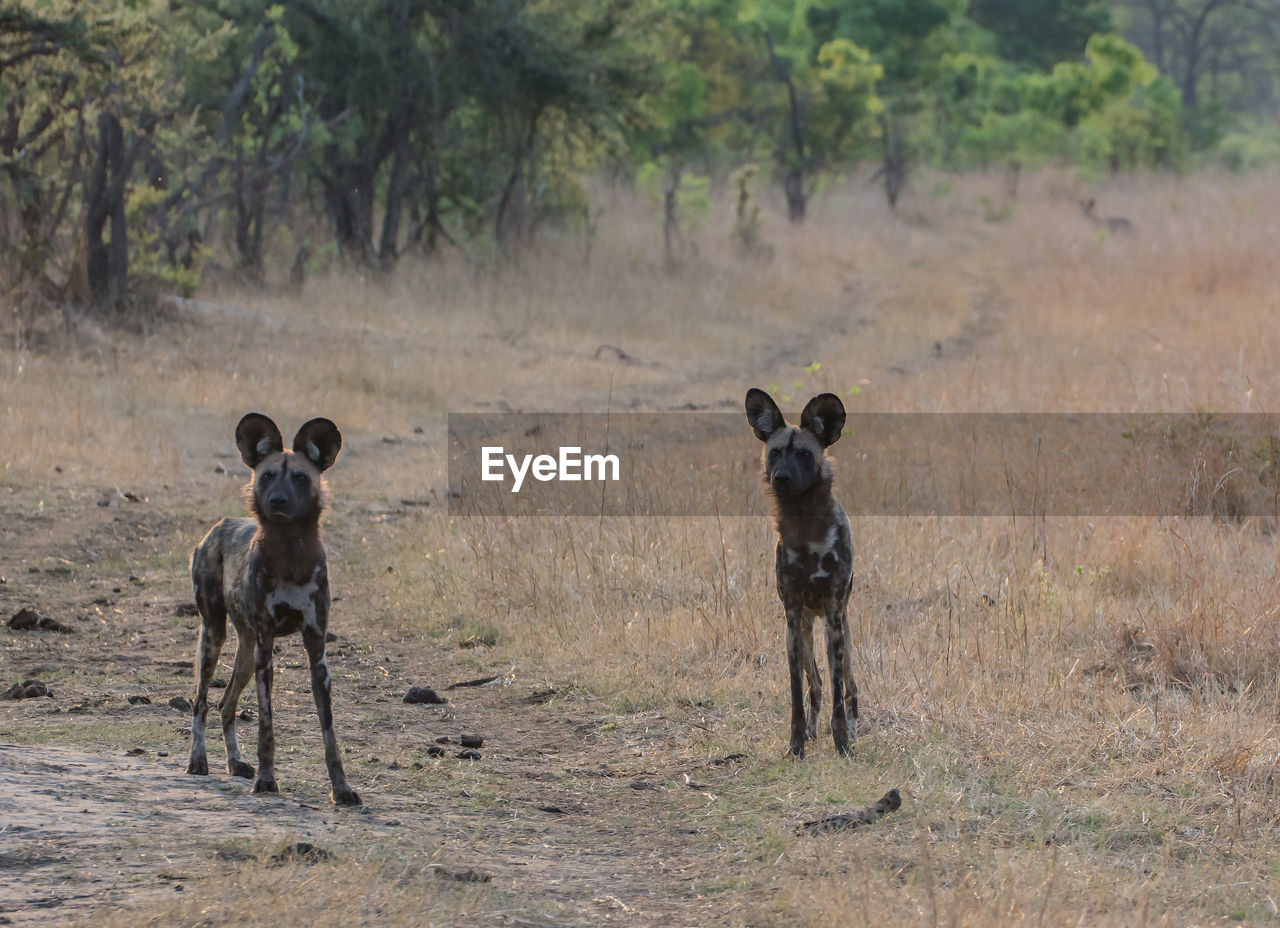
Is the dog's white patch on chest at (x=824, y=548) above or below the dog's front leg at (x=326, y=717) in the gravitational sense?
above

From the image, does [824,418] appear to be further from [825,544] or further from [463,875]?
[463,875]

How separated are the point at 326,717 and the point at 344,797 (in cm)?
25

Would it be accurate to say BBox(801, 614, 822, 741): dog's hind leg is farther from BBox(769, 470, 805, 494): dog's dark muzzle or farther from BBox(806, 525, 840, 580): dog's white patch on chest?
BBox(769, 470, 805, 494): dog's dark muzzle

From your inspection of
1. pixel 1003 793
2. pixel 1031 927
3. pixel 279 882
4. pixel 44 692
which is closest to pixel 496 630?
pixel 44 692

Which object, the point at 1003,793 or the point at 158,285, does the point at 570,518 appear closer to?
the point at 1003,793

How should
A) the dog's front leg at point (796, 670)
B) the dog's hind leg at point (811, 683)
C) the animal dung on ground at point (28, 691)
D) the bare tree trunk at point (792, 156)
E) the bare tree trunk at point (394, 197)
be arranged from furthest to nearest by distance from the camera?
the bare tree trunk at point (792, 156)
the bare tree trunk at point (394, 197)
the animal dung on ground at point (28, 691)
the dog's hind leg at point (811, 683)
the dog's front leg at point (796, 670)

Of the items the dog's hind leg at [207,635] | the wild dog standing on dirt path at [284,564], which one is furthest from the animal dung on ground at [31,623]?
the wild dog standing on dirt path at [284,564]

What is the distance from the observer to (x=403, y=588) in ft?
26.6

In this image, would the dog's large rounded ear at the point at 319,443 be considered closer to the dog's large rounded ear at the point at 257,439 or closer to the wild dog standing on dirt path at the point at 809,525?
the dog's large rounded ear at the point at 257,439

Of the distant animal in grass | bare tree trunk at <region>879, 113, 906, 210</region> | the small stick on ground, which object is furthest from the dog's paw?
bare tree trunk at <region>879, 113, 906, 210</region>

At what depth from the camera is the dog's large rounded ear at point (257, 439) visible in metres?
4.70

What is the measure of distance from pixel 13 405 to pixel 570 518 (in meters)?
5.49

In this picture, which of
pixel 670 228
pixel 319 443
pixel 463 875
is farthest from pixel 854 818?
pixel 670 228

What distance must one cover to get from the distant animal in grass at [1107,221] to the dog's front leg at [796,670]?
2185 cm
